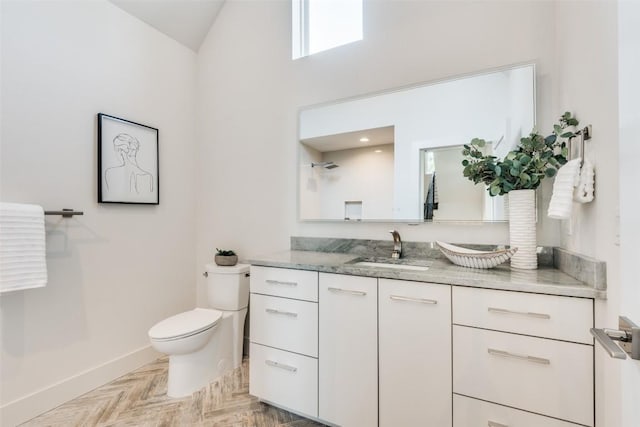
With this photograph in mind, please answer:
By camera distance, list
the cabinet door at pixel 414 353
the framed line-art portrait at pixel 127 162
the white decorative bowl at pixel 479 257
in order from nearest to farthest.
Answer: the cabinet door at pixel 414 353 < the white decorative bowl at pixel 479 257 < the framed line-art portrait at pixel 127 162

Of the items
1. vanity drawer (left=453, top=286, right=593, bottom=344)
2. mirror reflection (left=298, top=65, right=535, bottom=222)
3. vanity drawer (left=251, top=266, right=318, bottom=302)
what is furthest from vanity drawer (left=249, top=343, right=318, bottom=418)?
mirror reflection (left=298, top=65, right=535, bottom=222)

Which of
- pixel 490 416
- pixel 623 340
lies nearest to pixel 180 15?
pixel 623 340

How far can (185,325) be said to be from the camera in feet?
6.46

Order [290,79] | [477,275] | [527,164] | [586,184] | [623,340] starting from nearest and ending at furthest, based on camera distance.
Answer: [623,340], [586,184], [477,275], [527,164], [290,79]

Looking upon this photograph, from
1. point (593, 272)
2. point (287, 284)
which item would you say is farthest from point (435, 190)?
point (287, 284)

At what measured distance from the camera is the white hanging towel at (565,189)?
1180 millimetres

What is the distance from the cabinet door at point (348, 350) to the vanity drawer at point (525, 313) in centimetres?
41

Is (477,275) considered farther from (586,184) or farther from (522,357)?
(586,184)

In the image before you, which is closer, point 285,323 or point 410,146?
point 285,323

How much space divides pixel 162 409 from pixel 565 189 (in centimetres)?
245

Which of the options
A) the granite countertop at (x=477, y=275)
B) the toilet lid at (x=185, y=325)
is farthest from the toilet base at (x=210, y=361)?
the granite countertop at (x=477, y=275)

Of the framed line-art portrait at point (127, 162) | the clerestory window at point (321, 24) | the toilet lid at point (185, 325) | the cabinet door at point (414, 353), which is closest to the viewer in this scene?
the cabinet door at point (414, 353)

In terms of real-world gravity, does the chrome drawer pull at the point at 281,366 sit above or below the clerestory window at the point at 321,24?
below

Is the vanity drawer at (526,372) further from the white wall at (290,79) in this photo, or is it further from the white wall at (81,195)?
the white wall at (81,195)
